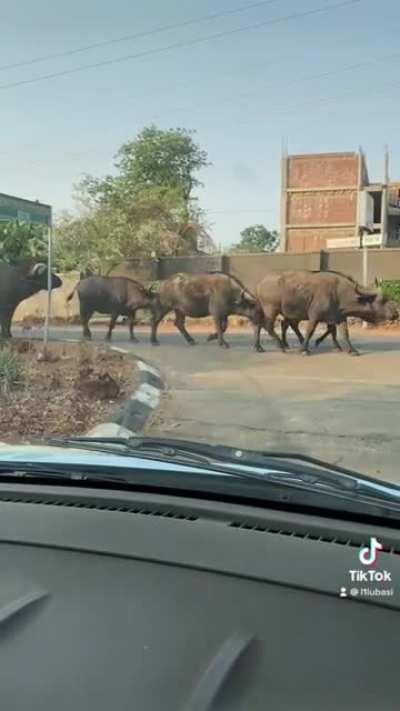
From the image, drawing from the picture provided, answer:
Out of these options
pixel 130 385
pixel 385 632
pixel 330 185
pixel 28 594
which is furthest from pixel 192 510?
pixel 330 185

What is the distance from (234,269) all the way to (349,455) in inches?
722

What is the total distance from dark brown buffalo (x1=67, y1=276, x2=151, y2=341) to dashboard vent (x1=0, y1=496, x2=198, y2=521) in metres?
15.6

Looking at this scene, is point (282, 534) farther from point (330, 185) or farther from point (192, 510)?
point (330, 185)

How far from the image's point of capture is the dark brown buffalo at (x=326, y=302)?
16.8m

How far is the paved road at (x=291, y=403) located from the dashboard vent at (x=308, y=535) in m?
4.28

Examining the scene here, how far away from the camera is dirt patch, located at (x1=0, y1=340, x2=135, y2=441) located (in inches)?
323

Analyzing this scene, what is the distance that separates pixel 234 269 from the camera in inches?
1000

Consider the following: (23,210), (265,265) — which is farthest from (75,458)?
(265,265)

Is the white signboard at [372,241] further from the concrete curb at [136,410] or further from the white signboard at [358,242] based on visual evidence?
the concrete curb at [136,410]

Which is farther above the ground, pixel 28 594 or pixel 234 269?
pixel 234 269

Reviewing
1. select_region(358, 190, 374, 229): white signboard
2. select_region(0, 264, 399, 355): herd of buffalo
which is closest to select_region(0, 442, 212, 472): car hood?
select_region(0, 264, 399, 355): herd of buffalo

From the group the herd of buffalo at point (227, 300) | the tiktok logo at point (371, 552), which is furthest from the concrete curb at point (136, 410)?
the tiktok logo at point (371, 552)

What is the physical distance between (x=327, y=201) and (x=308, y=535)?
3624cm

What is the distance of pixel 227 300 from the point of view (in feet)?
59.6
